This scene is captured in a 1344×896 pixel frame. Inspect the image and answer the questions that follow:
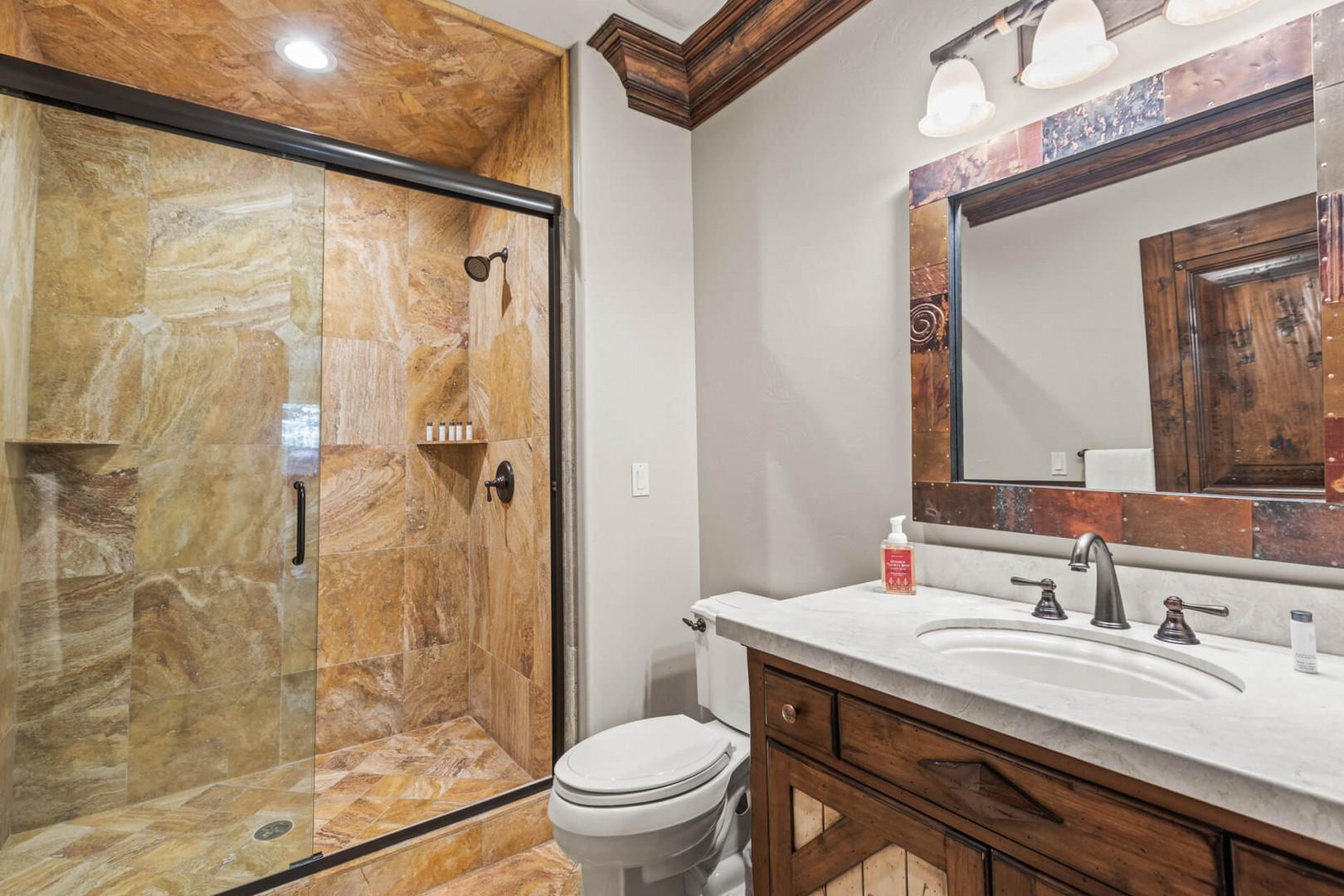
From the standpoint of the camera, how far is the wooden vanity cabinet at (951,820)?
615 mm

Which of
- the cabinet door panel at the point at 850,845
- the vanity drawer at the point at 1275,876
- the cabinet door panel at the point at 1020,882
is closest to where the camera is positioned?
the vanity drawer at the point at 1275,876

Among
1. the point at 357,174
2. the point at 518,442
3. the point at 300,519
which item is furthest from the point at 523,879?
the point at 357,174

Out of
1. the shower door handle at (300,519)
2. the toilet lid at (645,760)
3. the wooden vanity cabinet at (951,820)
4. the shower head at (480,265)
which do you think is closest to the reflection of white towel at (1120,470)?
the wooden vanity cabinet at (951,820)

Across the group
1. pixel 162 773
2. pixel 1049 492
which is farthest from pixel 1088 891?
pixel 162 773

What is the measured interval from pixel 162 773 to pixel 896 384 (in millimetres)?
1985

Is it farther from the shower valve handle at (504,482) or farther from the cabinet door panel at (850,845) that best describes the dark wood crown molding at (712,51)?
the cabinet door panel at (850,845)

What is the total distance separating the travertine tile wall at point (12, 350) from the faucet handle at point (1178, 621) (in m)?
2.29

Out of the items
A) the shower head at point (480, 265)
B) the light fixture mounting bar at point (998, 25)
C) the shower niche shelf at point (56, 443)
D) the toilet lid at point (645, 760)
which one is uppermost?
the light fixture mounting bar at point (998, 25)

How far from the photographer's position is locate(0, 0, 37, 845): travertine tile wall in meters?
1.38

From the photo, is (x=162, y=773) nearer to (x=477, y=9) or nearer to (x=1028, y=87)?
(x=477, y=9)

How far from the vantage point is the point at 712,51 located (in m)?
2.01

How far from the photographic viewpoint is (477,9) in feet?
6.05

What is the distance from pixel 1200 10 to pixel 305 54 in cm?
224

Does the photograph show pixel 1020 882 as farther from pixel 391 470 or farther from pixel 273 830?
pixel 391 470
